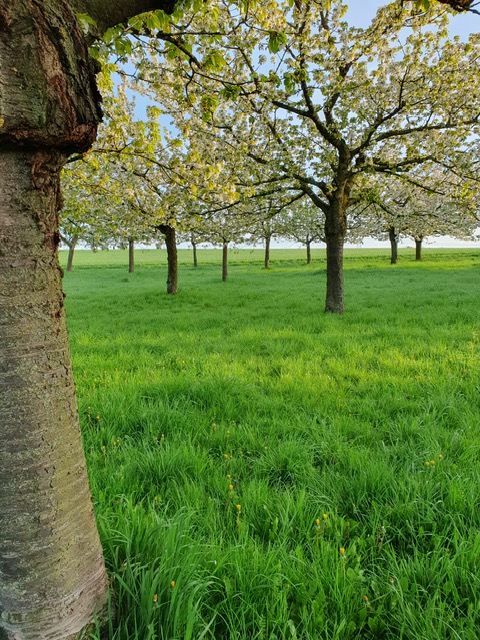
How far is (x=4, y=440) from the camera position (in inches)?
49.9

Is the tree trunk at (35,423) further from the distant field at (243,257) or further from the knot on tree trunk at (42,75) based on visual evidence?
the distant field at (243,257)

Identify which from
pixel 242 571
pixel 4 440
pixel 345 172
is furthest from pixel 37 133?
pixel 345 172

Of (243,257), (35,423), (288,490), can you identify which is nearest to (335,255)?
(288,490)

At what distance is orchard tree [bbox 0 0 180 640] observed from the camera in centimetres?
120

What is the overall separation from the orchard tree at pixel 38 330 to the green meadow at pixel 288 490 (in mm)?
418

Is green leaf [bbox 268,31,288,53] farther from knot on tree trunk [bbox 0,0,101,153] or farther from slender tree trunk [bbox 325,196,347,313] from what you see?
slender tree trunk [bbox 325,196,347,313]

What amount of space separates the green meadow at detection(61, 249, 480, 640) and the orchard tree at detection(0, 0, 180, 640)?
1.37ft

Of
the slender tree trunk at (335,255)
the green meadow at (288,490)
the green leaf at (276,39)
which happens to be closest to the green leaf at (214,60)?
the green leaf at (276,39)

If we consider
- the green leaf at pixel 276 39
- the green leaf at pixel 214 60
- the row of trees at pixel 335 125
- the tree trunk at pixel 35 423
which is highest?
the row of trees at pixel 335 125

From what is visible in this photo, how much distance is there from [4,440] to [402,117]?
1168 centimetres

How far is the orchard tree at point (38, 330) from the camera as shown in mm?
1202

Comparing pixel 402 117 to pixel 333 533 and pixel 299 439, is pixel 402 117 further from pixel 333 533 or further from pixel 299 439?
pixel 333 533

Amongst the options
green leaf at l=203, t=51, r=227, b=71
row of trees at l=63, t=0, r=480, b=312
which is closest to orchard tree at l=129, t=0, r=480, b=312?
row of trees at l=63, t=0, r=480, b=312

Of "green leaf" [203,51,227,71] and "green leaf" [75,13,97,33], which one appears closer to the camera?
"green leaf" [75,13,97,33]
